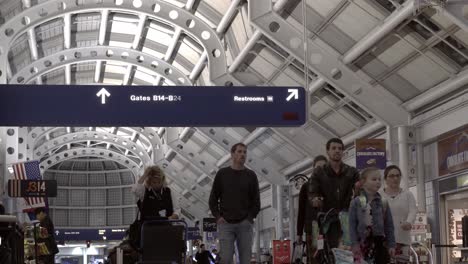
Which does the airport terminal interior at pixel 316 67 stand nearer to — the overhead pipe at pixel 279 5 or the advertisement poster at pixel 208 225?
the overhead pipe at pixel 279 5

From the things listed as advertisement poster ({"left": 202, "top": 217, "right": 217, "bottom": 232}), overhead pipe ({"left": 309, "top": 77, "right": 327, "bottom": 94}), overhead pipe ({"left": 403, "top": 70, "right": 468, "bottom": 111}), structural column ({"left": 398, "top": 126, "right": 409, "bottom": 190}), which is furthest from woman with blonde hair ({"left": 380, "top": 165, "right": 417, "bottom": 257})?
advertisement poster ({"left": 202, "top": 217, "right": 217, "bottom": 232})

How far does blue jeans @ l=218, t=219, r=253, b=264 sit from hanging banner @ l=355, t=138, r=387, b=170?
28.7ft

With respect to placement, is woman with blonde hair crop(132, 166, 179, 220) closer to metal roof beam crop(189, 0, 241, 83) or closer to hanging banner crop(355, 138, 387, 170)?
hanging banner crop(355, 138, 387, 170)

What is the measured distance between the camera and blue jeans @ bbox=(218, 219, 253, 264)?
32.4 ft

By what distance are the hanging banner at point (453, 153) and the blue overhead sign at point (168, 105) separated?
3.42 m

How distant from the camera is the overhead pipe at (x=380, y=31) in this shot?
1705 centimetres

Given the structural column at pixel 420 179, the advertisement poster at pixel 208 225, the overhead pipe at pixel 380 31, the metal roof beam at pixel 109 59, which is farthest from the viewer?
the advertisement poster at pixel 208 225

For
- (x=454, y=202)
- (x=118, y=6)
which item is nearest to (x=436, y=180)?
(x=454, y=202)

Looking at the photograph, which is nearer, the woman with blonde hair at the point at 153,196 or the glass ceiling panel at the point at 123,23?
the woman with blonde hair at the point at 153,196

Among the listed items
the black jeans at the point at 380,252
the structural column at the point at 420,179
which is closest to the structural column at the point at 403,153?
the structural column at the point at 420,179

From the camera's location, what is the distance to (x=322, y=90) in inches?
970

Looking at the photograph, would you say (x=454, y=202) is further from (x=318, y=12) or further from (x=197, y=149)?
(x=197, y=149)

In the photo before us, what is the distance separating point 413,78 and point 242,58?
7.68 meters

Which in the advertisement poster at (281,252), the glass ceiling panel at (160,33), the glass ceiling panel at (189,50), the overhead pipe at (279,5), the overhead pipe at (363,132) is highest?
the glass ceiling panel at (160,33)
